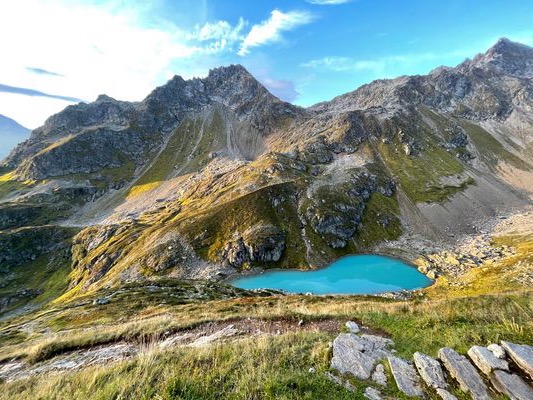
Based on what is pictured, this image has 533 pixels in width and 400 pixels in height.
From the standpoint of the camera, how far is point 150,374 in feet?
29.6

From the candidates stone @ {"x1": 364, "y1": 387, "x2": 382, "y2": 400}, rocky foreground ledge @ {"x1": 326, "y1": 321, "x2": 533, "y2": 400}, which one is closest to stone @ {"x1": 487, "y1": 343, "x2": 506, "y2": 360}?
rocky foreground ledge @ {"x1": 326, "y1": 321, "x2": 533, "y2": 400}

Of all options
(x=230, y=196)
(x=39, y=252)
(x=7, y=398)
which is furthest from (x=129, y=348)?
(x=39, y=252)

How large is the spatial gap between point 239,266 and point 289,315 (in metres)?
93.4

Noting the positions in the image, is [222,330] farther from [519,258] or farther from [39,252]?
[39,252]

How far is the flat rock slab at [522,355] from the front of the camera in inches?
332

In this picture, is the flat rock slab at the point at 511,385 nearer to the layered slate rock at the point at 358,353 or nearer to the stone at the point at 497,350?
the stone at the point at 497,350

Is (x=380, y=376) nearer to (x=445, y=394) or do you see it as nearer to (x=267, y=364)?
(x=445, y=394)

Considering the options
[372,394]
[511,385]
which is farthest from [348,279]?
[372,394]

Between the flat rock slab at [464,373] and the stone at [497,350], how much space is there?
3.15 feet

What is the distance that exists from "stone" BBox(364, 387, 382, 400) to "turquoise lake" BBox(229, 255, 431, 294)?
83.5 m

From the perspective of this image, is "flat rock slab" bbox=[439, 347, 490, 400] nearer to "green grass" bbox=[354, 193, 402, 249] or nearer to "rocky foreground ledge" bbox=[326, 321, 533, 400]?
"rocky foreground ledge" bbox=[326, 321, 533, 400]

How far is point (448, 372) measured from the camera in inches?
359

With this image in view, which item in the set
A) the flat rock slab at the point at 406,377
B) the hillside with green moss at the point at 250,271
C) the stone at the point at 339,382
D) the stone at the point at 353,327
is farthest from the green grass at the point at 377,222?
the stone at the point at 339,382

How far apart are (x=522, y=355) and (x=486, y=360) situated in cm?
113
